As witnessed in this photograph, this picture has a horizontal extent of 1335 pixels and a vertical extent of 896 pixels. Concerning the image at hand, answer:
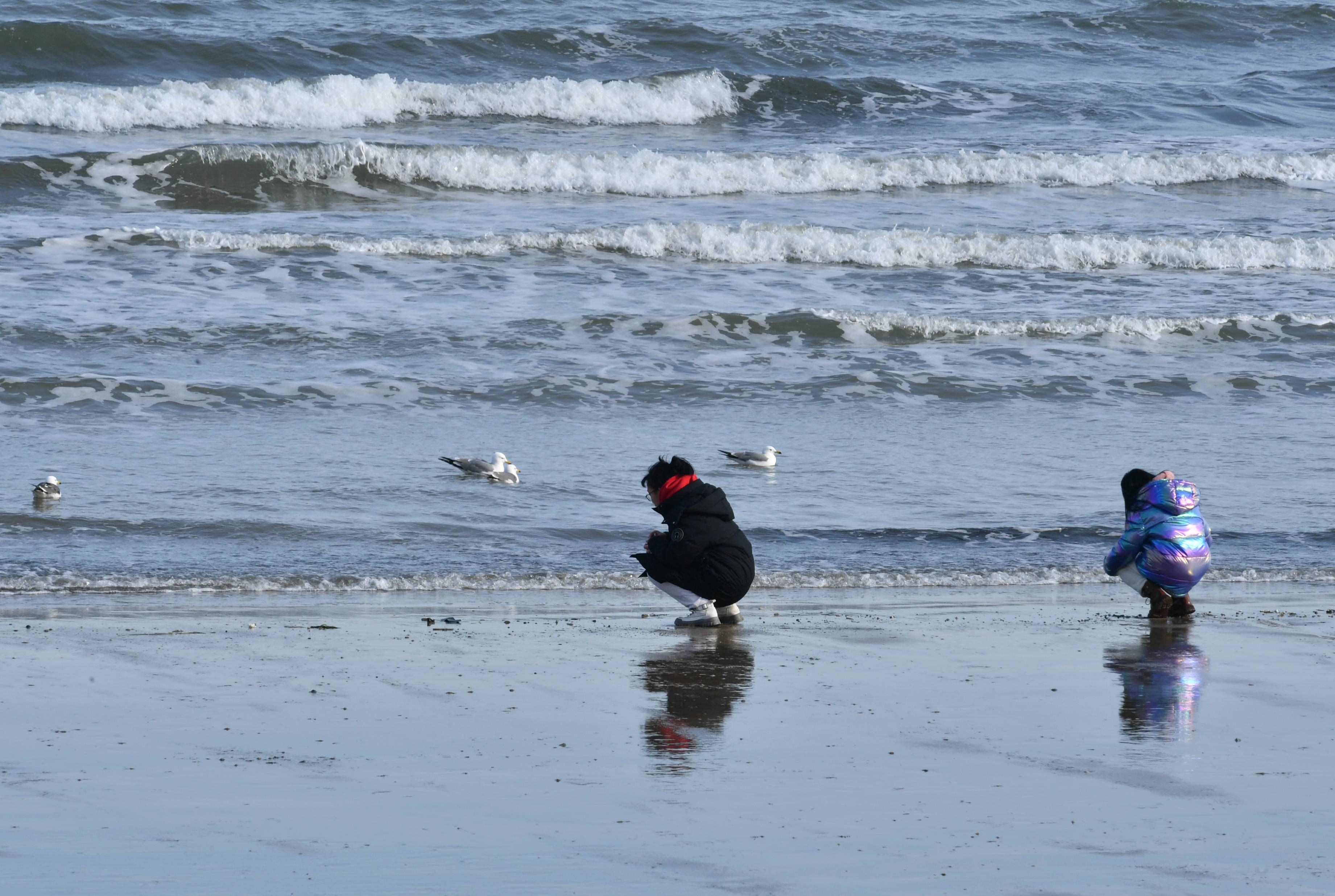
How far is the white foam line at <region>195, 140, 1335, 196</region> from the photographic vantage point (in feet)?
70.6

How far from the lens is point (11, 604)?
297 inches

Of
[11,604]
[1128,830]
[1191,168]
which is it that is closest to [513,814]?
[1128,830]

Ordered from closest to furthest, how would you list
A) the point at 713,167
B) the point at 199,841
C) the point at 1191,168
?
the point at 199,841
the point at 713,167
the point at 1191,168

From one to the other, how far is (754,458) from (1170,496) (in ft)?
12.7

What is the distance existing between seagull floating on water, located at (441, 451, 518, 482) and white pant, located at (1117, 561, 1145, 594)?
13.9ft

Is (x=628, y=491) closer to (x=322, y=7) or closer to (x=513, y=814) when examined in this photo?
(x=513, y=814)

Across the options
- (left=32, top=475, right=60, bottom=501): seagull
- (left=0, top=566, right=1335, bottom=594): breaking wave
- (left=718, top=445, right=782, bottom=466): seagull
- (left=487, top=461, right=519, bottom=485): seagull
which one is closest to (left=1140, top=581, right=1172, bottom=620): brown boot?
(left=0, top=566, right=1335, bottom=594): breaking wave

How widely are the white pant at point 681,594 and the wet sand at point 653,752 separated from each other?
15 centimetres

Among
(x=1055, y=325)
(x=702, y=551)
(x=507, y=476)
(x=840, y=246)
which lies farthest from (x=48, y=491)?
(x=840, y=246)

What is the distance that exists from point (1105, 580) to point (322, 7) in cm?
2350

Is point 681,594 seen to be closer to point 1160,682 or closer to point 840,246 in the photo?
point 1160,682

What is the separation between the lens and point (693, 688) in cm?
611

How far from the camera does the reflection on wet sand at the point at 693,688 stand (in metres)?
5.21

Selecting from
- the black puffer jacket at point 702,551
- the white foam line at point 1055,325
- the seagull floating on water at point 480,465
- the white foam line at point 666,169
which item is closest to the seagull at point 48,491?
the seagull floating on water at point 480,465
